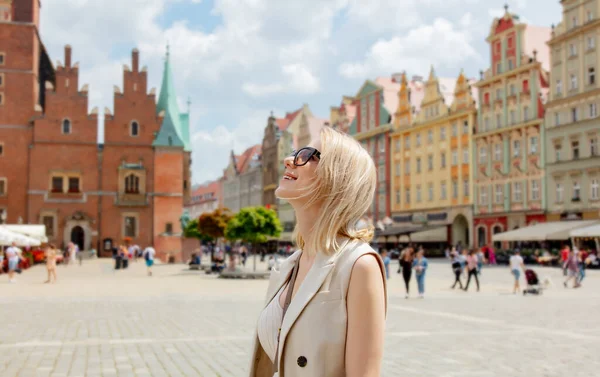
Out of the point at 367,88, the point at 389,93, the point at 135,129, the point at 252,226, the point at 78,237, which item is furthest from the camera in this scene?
the point at 367,88

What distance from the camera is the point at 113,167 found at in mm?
60000

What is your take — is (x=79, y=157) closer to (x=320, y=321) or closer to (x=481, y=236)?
(x=481, y=236)

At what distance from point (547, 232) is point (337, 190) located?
44432mm

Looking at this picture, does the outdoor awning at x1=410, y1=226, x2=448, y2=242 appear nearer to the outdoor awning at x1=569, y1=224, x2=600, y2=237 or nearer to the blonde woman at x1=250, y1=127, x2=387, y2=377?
the outdoor awning at x1=569, y1=224, x2=600, y2=237

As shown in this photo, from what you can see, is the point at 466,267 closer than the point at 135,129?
Yes

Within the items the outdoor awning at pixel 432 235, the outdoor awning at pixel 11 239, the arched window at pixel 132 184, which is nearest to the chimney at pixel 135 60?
the arched window at pixel 132 184

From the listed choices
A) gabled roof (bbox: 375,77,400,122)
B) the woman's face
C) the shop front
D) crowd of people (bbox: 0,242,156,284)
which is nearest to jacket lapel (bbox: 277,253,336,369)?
the woman's face

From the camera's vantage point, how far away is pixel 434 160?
62125 millimetres

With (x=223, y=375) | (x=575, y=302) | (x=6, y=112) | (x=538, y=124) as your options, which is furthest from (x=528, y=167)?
(x=223, y=375)

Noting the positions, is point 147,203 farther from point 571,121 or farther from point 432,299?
point 432,299

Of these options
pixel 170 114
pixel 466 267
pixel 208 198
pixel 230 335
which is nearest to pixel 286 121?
pixel 170 114

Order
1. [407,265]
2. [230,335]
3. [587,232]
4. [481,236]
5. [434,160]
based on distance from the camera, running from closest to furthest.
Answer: [230,335] < [407,265] < [587,232] < [481,236] < [434,160]

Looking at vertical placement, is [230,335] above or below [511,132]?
below

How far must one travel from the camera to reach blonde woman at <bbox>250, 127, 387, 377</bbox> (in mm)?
2430
